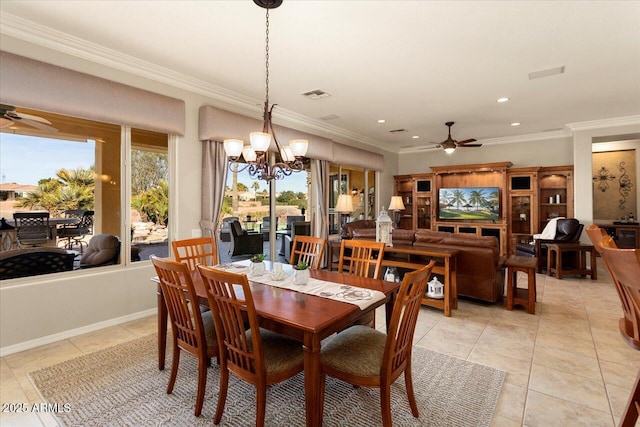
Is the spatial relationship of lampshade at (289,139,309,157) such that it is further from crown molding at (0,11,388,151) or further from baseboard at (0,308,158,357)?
baseboard at (0,308,158,357)

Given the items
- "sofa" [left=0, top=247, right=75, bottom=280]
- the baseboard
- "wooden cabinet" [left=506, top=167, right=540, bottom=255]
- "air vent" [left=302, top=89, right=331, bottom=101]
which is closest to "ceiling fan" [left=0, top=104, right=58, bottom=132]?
"sofa" [left=0, top=247, right=75, bottom=280]

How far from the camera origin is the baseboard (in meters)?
2.78

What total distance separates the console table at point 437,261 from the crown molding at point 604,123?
14.0ft

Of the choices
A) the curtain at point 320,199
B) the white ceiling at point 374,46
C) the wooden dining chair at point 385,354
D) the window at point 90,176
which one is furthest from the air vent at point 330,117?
the wooden dining chair at point 385,354

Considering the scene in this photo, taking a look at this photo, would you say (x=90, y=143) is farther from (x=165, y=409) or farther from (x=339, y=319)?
(x=339, y=319)

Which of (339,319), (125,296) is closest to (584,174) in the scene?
(339,319)

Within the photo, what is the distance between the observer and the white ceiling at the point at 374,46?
251 centimetres

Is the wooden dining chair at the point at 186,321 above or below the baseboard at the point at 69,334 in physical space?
above

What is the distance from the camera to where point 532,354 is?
9.08 feet

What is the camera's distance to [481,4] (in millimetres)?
2414

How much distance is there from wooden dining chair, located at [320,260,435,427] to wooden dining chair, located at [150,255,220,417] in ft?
2.44

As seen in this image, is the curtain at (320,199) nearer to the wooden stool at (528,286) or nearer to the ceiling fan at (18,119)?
the wooden stool at (528,286)

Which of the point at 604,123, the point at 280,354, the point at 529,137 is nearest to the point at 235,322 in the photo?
the point at 280,354

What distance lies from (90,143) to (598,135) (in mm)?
7890
